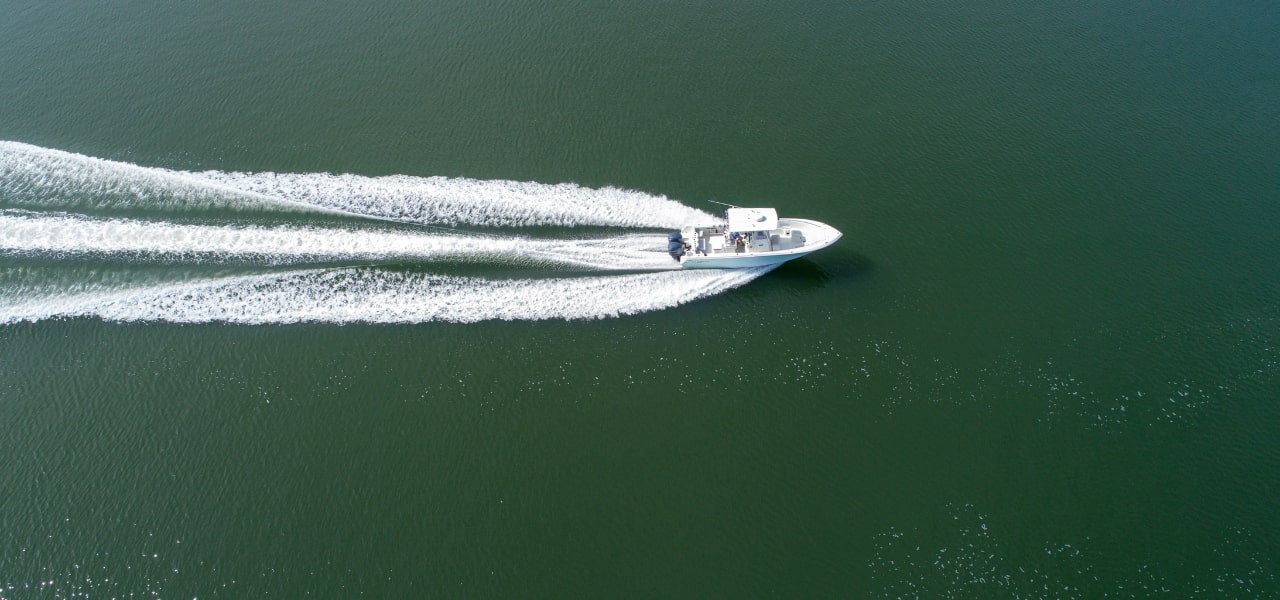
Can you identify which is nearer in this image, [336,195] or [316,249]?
[316,249]

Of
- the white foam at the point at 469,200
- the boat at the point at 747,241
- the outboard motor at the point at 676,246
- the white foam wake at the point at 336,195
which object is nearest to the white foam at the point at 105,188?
the white foam wake at the point at 336,195

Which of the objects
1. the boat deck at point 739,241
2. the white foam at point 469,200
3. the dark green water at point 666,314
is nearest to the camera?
the dark green water at point 666,314

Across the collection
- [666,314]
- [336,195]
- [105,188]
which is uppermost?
[105,188]

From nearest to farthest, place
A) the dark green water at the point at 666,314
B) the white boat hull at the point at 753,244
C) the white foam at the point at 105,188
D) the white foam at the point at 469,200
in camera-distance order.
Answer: the dark green water at the point at 666,314 < the white boat hull at the point at 753,244 < the white foam at the point at 469,200 < the white foam at the point at 105,188

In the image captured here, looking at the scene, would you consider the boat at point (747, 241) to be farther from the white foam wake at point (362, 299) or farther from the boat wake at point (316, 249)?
the white foam wake at point (362, 299)

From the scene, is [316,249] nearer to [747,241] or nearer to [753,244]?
[747,241]

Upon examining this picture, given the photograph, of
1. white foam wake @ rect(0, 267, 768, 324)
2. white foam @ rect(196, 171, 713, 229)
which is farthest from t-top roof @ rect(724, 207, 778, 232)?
white foam wake @ rect(0, 267, 768, 324)

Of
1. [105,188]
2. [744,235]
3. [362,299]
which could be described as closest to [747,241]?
[744,235]
